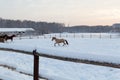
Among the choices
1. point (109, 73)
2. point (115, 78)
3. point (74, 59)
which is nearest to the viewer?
point (74, 59)

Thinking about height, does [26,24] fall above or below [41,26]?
above

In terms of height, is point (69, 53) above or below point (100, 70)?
above

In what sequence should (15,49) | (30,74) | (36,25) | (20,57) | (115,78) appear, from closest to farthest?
(15,49), (30,74), (115,78), (20,57), (36,25)

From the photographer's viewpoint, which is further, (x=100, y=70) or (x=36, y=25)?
(x=36, y=25)

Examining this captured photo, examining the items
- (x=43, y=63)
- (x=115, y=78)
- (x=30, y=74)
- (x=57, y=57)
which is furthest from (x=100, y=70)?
(x=57, y=57)

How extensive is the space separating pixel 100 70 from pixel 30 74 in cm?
1093

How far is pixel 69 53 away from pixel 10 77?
78.8 inches

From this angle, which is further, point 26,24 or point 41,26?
point 26,24

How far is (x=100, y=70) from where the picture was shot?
1608 centimetres

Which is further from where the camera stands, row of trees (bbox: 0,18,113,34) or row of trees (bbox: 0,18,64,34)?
row of trees (bbox: 0,18,64,34)

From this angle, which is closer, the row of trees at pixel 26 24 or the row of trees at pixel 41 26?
the row of trees at pixel 41 26

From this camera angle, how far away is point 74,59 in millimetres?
3465

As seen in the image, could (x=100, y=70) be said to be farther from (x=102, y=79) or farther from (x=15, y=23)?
(x=15, y=23)

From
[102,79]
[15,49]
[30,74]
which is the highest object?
[15,49]
